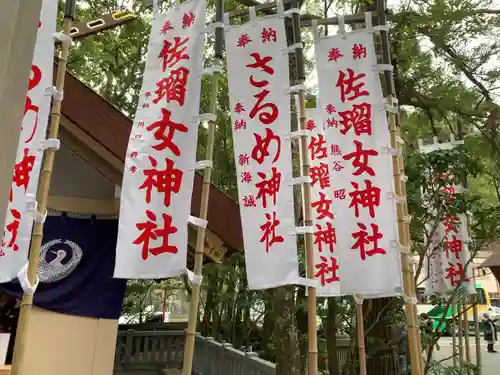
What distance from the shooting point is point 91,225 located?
18.1 feet

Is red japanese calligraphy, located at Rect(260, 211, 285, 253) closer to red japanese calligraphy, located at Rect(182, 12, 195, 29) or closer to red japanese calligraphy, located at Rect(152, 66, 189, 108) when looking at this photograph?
red japanese calligraphy, located at Rect(152, 66, 189, 108)

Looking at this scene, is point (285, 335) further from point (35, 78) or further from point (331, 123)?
point (35, 78)

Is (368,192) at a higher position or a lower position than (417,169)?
lower

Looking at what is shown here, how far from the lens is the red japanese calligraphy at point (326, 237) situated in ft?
18.9

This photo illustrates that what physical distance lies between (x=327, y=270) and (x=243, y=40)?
2885 mm

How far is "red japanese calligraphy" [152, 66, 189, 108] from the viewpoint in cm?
406

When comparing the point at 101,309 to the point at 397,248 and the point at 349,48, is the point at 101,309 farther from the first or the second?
the point at 349,48

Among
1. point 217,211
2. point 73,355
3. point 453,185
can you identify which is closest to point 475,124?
point 453,185

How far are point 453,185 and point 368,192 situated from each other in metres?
3.26

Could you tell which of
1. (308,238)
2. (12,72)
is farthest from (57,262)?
(12,72)

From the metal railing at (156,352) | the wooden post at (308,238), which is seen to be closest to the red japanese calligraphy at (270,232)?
the wooden post at (308,238)

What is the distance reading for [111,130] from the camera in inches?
195

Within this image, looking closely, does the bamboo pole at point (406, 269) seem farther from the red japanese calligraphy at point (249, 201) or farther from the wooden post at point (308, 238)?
the red japanese calligraphy at point (249, 201)

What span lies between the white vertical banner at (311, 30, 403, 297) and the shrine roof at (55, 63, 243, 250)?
117cm
